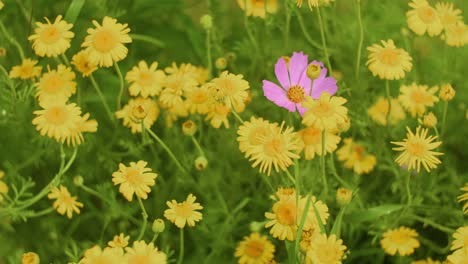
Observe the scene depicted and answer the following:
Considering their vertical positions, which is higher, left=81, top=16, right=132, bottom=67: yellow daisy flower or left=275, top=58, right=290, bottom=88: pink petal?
left=81, top=16, right=132, bottom=67: yellow daisy flower

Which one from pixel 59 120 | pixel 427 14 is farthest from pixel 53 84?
pixel 427 14

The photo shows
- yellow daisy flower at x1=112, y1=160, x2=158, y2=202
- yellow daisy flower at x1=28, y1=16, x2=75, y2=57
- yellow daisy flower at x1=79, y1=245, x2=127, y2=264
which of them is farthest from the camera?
yellow daisy flower at x1=28, y1=16, x2=75, y2=57

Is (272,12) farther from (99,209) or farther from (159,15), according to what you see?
Result: (99,209)

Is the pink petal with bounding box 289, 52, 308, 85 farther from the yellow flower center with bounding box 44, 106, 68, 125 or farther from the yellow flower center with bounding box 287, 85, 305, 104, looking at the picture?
the yellow flower center with bounding box 44, 106, 68, 125

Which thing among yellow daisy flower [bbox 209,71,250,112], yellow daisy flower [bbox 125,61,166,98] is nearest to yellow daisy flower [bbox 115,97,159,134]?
yellow daisy flower [bbox 125,61,166,98]

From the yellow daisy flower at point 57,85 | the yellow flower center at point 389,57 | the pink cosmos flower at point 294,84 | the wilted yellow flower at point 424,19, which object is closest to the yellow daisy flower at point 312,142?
the pink cosmos flower at point 294,84
